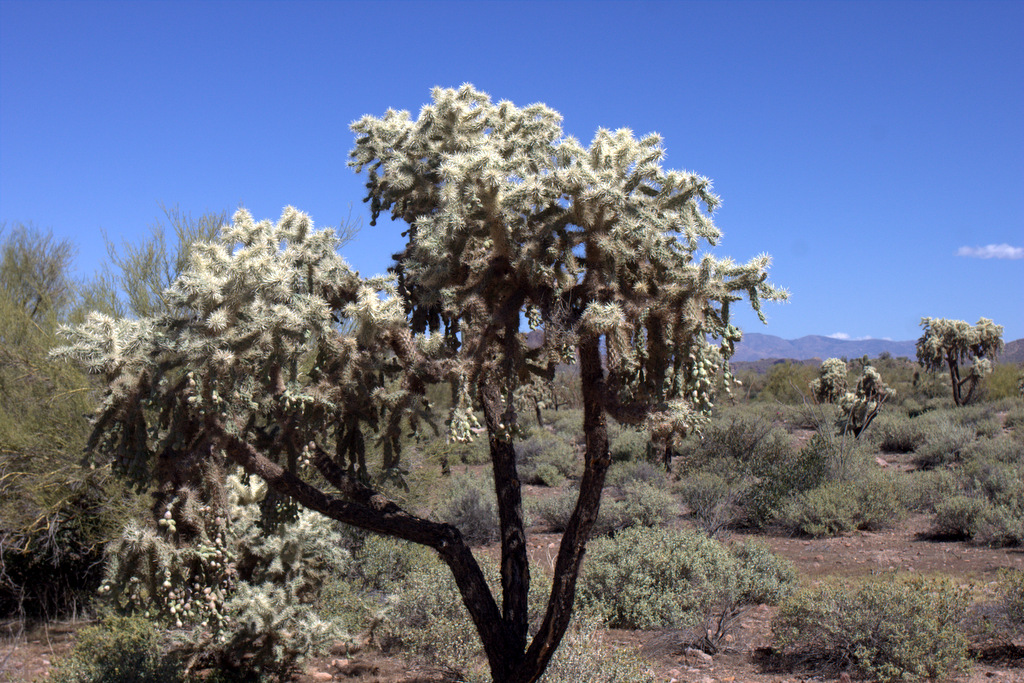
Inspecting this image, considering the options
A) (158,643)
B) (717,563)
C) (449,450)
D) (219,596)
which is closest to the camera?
(219,596)

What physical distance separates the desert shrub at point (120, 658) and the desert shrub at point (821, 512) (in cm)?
1047

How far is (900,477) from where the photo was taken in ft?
48.1

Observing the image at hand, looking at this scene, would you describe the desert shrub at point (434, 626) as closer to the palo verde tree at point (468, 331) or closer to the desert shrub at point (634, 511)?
the palo verde tree at point (468, 331)

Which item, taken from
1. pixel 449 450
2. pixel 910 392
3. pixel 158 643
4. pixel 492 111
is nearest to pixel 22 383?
pixel 158 643

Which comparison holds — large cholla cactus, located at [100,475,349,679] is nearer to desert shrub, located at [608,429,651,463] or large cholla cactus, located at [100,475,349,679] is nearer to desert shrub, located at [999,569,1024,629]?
desert shrub, located at [999,569,1024,629]

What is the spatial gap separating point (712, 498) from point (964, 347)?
24.2 m

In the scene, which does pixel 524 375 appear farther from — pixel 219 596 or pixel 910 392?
pixel 910 392

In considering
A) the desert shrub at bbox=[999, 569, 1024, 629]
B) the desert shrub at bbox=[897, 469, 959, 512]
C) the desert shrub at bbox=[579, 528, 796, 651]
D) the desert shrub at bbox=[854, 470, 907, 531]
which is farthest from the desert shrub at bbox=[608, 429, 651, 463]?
the desert shrub at bbox=[999, 569, 1024, 629]

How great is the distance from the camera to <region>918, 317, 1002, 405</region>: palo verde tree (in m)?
30.6

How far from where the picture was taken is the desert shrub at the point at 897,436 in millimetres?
21438

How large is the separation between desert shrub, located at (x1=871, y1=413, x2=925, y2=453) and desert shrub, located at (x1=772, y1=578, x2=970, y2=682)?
16430mm

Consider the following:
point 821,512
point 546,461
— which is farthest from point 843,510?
point 546,461

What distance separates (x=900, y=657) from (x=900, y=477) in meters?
9.95

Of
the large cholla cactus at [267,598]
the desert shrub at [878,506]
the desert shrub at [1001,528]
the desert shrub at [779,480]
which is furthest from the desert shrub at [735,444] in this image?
the large cholla cactus at [267,598]
